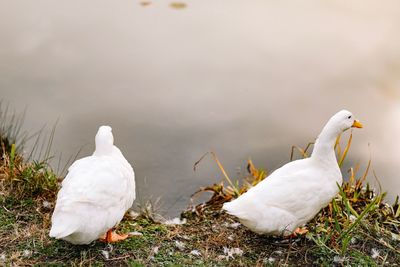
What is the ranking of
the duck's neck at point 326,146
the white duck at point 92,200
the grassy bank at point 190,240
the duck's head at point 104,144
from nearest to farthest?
1. the white duck at point 92,200
2. the grassy bank at point 190,240
3. the duck's neck at point 326,146
4. the duck's head at point 104,144

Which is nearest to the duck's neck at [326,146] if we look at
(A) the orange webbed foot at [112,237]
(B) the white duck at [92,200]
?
(B) the white duck at [92,200]

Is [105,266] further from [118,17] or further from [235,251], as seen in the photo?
[118,17]

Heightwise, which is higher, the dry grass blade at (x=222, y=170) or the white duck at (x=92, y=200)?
the white duck at (x=92, y=200)

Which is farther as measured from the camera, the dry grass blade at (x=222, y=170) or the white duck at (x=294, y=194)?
the dry grass blade at (x=222, y=170)

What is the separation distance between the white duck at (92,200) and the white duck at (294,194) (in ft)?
2.54

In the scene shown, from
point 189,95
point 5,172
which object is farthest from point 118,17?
point 5,172

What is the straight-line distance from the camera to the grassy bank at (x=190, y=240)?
4430 mm

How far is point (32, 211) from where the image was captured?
16.2ft

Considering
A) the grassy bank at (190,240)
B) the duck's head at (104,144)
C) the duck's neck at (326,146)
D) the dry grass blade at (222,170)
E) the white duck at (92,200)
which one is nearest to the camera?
the white duck at (92,200)

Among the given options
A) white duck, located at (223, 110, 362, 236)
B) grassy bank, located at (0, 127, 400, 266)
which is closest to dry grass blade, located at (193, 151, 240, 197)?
grassy bank, located at (0, 127, 400, 266)

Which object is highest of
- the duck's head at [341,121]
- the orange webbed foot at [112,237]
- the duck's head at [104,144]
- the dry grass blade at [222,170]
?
the duck's head at [341,121]

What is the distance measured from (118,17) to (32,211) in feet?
14.1

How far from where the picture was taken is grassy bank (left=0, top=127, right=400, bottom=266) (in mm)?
4430

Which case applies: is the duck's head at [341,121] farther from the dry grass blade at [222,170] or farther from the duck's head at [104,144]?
the duck's head at [104,144]
